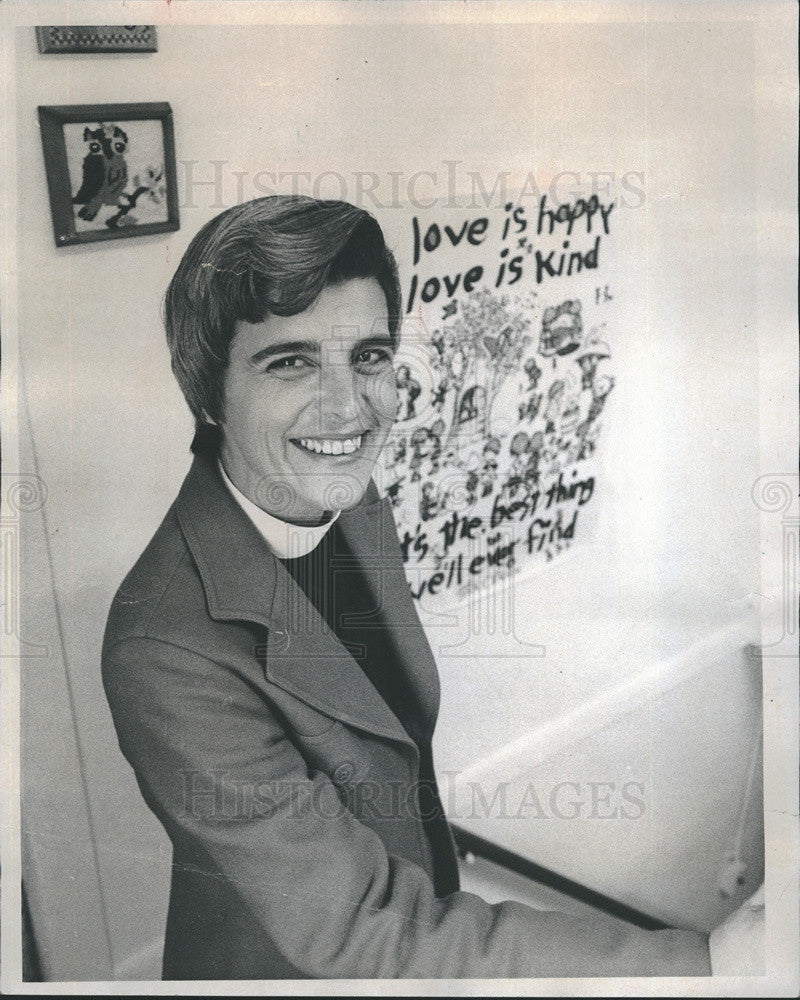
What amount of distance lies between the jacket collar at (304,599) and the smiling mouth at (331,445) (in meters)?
0.09

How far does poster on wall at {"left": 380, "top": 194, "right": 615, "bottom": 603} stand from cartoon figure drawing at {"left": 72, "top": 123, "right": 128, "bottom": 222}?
551 mm

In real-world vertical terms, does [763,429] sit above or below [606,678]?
above

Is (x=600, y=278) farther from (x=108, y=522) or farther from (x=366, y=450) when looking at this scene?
(x=108, y=522)

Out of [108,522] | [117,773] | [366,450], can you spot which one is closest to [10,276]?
[108,522]

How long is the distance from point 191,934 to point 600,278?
57.3 inches

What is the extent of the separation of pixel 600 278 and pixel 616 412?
0.25 m

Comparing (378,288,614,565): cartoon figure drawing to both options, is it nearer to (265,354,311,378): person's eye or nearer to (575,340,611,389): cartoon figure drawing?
(575,340,611,389): cartoon figure drawing

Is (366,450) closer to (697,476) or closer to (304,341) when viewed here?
(304,341)

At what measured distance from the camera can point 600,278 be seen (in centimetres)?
234

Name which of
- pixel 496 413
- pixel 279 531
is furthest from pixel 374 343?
pixel 279 531

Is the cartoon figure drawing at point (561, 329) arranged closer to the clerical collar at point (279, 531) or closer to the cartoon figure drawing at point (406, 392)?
the cartoon figure drawing at point (406, 392)

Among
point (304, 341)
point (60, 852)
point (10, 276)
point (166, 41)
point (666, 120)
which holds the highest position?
point (166, 41)

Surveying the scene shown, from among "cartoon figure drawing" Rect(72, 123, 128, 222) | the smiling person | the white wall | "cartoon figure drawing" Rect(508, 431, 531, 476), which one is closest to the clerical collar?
the smiling person

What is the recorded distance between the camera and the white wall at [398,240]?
231 cm
